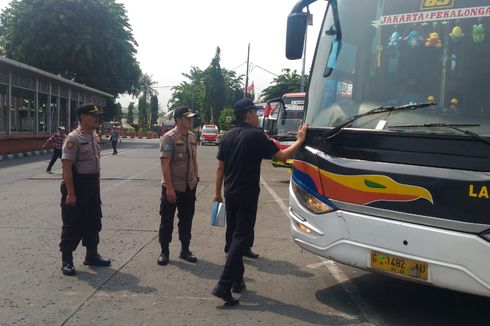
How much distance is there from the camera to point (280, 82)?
47.8 m

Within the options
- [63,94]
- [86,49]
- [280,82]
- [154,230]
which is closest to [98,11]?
[86,49]

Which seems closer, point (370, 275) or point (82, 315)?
point (82, 315)

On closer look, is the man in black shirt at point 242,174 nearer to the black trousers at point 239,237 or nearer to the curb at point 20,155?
the black trousers at point 239,237

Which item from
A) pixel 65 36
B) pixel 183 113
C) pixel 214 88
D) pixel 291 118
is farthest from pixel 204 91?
pixel 183 113

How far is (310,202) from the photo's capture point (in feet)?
14.7

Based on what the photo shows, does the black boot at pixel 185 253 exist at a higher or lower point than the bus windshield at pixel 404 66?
lower

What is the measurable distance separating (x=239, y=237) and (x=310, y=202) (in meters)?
0.73

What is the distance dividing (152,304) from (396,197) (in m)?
2.35

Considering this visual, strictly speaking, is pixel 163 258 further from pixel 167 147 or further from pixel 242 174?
pixel 242 174

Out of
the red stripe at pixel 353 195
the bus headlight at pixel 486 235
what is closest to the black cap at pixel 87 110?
the red stripe at pixel 353 195

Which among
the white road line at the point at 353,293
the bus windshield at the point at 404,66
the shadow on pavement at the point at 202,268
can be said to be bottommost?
the shadow on pavement at the point at 202,268

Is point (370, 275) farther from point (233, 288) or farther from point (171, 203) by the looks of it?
point (171, 203)

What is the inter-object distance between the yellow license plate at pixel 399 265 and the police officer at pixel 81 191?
3.12 meters

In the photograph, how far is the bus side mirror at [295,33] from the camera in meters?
5.10
